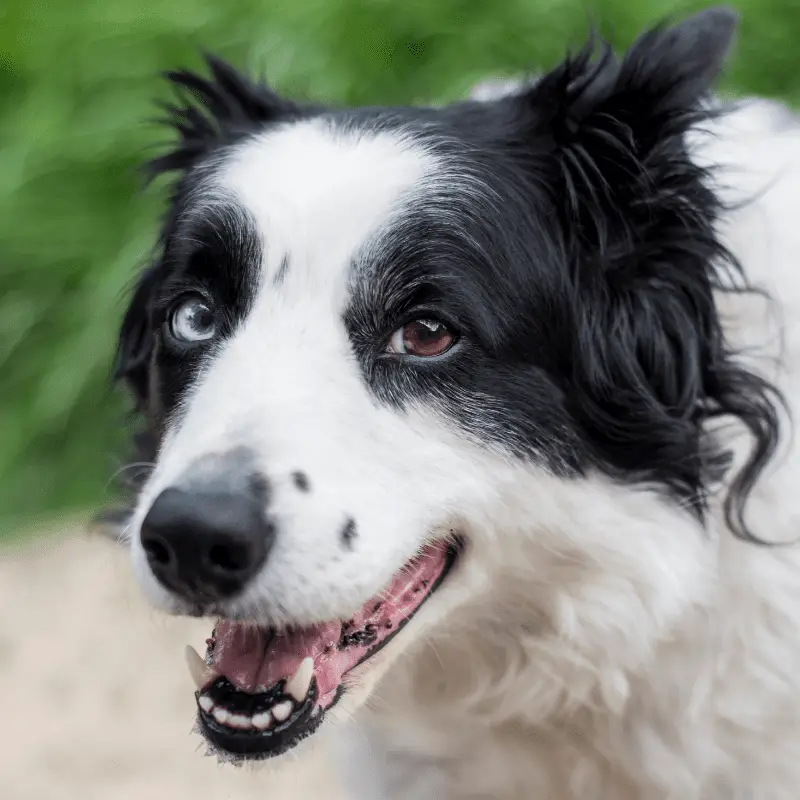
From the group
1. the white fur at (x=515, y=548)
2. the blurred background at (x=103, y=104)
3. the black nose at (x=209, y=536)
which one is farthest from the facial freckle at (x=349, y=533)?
the blurred background at (x=103, y=104)

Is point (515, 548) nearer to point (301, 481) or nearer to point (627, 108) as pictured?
point (301, 481)

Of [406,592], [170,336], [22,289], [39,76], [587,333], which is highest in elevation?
[587,333]

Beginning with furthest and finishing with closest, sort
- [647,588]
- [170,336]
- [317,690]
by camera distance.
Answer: [170,336]
[647,588]
[317,690]

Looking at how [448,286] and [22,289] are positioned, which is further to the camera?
[22,289]

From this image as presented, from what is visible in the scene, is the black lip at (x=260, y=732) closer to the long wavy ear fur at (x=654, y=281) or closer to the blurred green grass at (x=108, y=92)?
the long wavy ear fur at (x=654, y=281)

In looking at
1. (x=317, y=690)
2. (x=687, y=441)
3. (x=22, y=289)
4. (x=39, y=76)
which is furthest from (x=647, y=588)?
(x=39, y=76)

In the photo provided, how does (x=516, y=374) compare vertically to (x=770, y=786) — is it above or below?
above

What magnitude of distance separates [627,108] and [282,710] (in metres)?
1.21

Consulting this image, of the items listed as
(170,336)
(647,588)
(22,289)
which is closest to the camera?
(647,588)

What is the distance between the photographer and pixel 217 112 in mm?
2506

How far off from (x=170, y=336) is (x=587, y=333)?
77 centimetres

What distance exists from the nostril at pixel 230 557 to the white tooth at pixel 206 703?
277 mm

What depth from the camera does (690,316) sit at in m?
2.03

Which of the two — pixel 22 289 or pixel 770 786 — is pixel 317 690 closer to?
pixel 770 786
